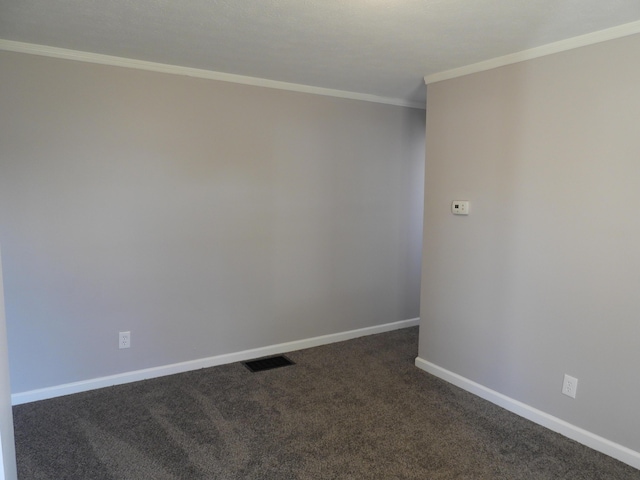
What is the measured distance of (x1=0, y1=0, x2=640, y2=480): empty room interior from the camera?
221 centimetres

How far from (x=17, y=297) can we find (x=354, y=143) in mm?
2862

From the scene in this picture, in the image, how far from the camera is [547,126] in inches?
99.5

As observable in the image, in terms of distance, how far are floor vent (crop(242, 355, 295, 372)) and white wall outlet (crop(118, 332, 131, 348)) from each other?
0.92 m

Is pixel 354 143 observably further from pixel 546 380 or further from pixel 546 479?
pixel 546 479

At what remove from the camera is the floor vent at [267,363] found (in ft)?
11.1

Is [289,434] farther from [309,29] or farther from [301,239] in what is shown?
[309,29]

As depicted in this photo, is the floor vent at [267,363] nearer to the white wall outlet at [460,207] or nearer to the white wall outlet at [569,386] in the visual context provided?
the white wall outlet at [460,207]

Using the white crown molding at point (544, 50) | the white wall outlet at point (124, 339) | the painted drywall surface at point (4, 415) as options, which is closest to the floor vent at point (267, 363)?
the white wall outlet at point (124, 339)

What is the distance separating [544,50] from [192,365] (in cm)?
326

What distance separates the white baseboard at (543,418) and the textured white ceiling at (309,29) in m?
2.23

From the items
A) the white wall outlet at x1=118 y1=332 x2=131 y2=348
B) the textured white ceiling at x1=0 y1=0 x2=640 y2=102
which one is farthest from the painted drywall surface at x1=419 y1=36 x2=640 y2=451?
the white wall outlet at x1=118 y1=332 x2=131 y2=348

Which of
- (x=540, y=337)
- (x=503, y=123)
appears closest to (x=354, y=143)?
(x=503, y=123)

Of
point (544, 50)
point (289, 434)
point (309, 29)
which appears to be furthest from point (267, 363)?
point (544, 50)

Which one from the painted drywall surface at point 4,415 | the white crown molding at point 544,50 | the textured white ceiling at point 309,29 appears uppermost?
the textured white ceiling at point 309,29
